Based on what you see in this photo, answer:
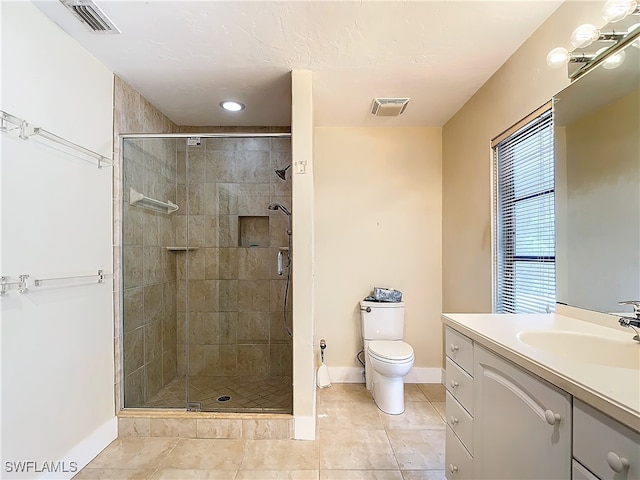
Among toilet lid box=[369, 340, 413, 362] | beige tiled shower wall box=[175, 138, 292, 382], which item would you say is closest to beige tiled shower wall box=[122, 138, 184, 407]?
beige tiled shower wall box=[175, 138, 292, 382]

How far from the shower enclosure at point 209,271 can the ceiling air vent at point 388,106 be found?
0.81 metres

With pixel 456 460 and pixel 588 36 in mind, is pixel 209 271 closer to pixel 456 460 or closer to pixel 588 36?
pixel 456 460

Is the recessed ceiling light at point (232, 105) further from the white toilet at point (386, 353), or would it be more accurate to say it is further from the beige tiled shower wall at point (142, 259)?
the white toilet at point (386, 353)

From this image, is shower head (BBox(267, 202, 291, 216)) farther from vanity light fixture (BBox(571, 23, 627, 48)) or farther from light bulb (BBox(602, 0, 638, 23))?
light bulb (BBox(602, 0, 638, 23))

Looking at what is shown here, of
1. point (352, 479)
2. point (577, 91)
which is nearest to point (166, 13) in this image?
point (577, 91)

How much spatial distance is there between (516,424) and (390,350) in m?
1.39

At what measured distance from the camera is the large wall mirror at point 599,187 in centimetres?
112

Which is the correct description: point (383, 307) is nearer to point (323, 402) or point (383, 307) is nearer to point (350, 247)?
point (350, 247)

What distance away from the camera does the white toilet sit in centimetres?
225

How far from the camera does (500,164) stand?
202 centimetres

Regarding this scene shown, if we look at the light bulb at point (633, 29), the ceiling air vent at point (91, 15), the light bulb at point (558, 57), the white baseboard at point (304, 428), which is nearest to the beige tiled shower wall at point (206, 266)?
the white baseboard at point (304, 428)

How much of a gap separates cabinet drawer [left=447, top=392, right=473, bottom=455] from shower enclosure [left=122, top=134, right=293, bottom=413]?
1.22m

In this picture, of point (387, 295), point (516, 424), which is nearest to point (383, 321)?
point (387, 295)

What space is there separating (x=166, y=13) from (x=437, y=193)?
8.19ft
